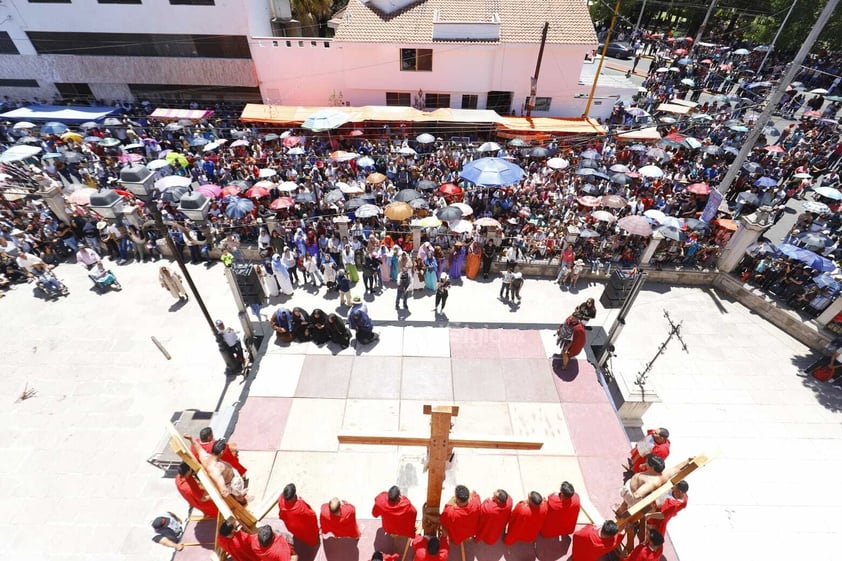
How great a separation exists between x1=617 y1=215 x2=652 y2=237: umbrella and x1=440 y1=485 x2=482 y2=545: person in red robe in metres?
9.82

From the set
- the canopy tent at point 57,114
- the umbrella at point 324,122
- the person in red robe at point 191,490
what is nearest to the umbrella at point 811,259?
the person in red robe at point 191,490

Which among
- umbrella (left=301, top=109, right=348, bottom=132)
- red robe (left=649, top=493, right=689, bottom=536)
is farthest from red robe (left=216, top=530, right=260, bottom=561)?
umbrella (left=301, top=109, right=348, bottom=132)

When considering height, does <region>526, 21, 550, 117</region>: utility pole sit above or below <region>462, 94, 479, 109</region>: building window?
above

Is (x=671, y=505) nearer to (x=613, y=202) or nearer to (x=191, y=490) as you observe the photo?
(x=191, y=490)

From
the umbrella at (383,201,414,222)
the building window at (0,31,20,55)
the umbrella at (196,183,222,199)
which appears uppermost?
the building window at (0,31,20,55)

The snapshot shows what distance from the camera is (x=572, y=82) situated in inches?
893

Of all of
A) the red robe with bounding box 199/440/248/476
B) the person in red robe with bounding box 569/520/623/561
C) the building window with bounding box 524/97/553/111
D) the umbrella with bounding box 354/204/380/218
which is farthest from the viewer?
the building window with bounding box 524/97/553/111

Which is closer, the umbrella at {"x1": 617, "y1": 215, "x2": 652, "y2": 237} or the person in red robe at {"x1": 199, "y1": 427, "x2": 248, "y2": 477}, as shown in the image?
the person in red robe at {"x1": 199, "y1": 427, "x2": 248, "y2": 477}

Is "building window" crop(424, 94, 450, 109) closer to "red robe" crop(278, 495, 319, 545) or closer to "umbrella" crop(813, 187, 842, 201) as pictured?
"umbrella" crop(813, 187, 842, 201)

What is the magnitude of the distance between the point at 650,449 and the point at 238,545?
19.3 ft

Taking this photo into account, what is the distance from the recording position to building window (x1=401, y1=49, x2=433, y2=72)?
72.6ft

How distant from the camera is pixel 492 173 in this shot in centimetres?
1283

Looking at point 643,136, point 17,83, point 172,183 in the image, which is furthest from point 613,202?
point 17,83

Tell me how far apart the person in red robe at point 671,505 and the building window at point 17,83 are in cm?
3604
